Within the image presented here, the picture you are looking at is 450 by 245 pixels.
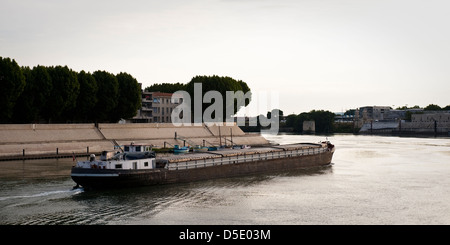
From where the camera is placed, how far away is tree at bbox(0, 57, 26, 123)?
234 feet

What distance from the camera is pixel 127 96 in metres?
92.2

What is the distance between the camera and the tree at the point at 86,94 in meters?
84.4

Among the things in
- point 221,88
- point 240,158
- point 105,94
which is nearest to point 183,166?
point 240,158

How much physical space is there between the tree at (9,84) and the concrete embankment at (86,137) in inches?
136

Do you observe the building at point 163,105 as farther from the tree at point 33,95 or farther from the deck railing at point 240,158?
the deck railing at point 240,158

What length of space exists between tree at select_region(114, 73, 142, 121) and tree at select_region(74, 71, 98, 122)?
6406 millimetres

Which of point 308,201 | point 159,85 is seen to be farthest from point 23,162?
point 159,85

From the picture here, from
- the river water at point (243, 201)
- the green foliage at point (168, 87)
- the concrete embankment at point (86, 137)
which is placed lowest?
the river water at point (243, 201)

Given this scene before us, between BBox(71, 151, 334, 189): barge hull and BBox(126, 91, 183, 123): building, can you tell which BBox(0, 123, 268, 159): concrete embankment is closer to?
Answer: BBox(126, 91, 183, 123): building

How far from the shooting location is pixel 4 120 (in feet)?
246

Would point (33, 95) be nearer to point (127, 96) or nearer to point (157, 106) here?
point (127, 96)

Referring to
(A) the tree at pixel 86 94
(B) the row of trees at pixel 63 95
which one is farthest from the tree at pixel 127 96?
(A) the tree at pixel 86 94
